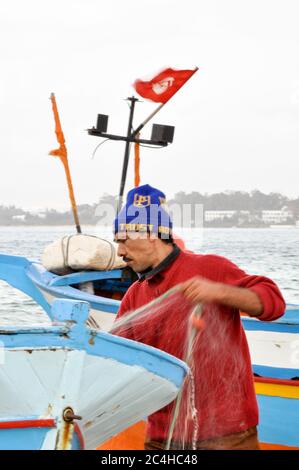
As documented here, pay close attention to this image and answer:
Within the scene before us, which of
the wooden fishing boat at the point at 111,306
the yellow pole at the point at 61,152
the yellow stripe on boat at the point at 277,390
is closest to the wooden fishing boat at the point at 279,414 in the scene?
the yellow stripe on boat at the point at 277,390

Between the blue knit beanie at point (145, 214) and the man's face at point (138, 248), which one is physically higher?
the blue knit beanie at point (145, 214)

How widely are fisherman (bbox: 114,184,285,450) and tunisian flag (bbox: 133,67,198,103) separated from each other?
571 centimetres

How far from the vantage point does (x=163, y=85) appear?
9.72m

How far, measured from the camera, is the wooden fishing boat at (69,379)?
3426 millimetres

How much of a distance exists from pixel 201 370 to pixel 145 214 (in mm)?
790

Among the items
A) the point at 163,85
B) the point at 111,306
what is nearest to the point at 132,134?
the point at 163,85

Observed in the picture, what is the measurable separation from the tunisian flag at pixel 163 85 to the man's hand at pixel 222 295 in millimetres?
6187

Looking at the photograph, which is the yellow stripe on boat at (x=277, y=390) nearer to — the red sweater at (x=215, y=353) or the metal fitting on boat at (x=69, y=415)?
the red sweater at (x=215, y=353)

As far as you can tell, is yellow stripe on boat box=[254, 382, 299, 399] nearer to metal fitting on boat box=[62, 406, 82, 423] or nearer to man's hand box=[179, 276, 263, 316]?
man's hand box=[179, 276, 263, 316]

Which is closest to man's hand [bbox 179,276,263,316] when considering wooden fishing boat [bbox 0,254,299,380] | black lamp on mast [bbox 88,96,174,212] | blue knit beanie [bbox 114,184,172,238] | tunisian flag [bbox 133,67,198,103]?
blue knit beanie [bbox 114,184,172,238]

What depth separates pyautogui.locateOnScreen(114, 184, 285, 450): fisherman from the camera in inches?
147

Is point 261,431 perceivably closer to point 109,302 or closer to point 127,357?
point 109,302

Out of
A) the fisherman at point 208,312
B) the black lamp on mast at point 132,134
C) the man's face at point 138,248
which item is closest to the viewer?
the fisherman at point 208,312
